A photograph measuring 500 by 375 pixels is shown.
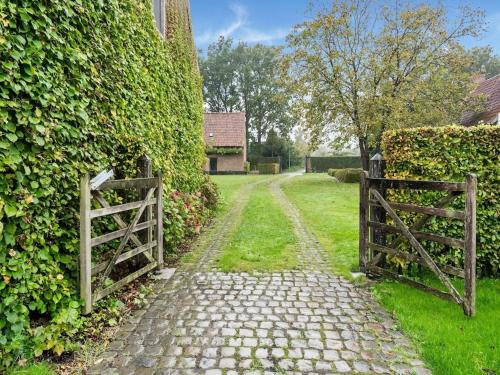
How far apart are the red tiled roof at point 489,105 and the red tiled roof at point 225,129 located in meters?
21.9

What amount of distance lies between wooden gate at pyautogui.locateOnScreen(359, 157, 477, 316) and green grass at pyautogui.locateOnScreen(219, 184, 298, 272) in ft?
4.83

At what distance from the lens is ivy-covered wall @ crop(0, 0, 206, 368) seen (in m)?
2.87

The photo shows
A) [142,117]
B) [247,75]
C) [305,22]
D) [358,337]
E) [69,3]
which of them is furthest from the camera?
[247,75]

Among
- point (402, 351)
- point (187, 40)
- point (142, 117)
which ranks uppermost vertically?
point (187, 40)

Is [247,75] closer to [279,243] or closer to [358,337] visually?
[279,243]

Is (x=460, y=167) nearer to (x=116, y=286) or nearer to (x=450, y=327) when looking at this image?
(x=450, y=327)

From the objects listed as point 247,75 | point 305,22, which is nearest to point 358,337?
point 305,22

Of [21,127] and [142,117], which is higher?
[142,117]

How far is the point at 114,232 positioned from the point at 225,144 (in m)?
33.6

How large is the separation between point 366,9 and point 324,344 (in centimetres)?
2277

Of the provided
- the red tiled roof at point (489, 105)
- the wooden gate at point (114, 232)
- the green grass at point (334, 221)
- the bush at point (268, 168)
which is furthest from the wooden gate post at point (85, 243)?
the bush at point (268, 168)

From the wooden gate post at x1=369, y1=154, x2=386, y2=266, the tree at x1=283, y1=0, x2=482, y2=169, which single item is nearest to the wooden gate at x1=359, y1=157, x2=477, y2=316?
the wooden gate post at x1=369, y1=154, x2=386, y2=266

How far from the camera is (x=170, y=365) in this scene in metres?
3.01

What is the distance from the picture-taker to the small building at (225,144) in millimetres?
37281
